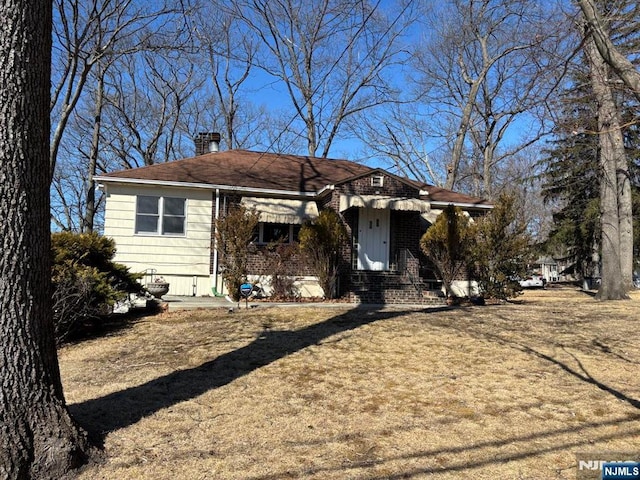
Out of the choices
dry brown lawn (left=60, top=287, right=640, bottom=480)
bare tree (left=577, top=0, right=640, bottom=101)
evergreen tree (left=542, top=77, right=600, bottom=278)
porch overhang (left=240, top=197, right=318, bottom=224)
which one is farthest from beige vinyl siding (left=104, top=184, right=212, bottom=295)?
evergreen tree (left=542, top=77, right=600, bottom=278)

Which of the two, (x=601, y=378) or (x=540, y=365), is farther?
(x=540, y=365)

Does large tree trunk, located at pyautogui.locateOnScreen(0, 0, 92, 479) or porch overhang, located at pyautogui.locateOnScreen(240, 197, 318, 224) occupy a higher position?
porch overhang, located at pyautogui.locateOnScreen(240, 197, 318, 224)

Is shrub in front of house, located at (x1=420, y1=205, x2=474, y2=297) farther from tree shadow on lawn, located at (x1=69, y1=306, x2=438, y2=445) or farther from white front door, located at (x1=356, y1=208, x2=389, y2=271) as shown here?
tree shadow on lawn, located at (x1=69, y1=306, x2=438, y2=445)

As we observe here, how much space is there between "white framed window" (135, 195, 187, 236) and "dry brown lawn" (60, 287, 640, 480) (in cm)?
571

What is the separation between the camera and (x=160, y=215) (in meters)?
13.6

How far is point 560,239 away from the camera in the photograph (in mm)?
29125

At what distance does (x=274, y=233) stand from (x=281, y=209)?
0.91m

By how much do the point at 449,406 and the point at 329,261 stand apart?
783 centimetres

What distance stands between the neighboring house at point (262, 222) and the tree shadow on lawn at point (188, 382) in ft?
17.7

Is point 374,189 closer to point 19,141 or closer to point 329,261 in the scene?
point 329,261

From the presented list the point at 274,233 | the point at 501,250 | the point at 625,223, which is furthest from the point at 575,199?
the point at 274,233

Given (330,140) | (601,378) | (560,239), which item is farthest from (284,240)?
(560,239)

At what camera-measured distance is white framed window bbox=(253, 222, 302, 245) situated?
45.9 ft

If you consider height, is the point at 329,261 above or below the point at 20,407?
above
